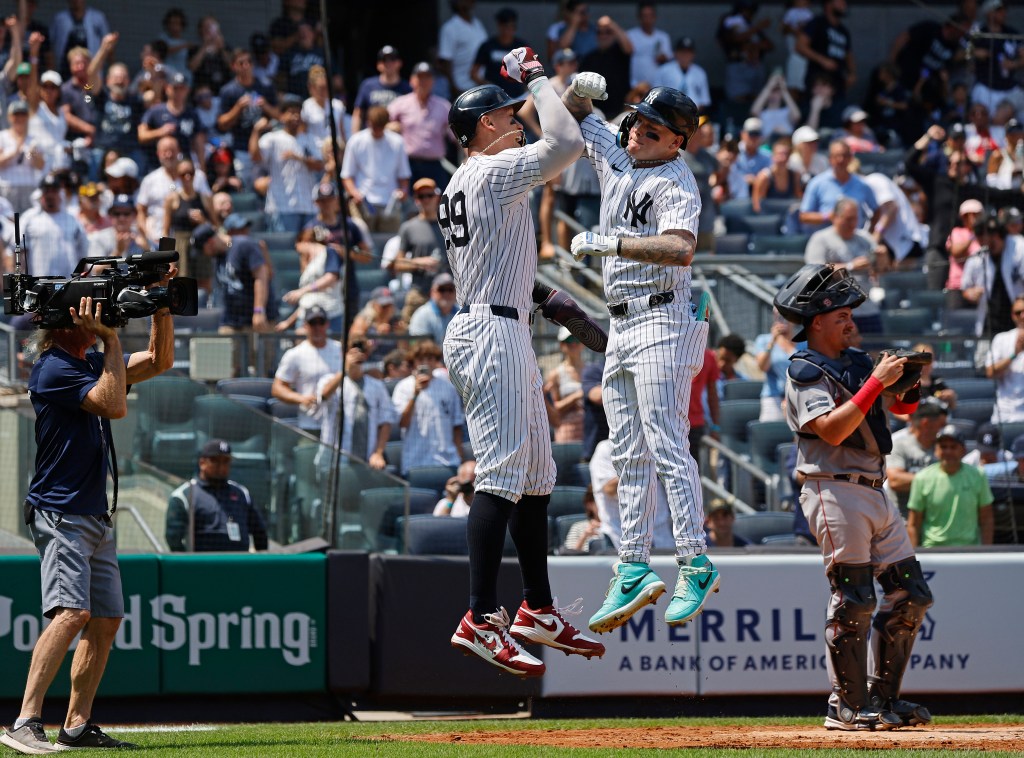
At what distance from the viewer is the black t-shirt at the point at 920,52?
19859mm

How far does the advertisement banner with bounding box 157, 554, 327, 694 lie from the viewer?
9.09 meters

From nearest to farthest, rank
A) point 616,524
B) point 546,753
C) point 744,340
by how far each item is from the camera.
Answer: point 546,753 < point 616,524 < point 744,340

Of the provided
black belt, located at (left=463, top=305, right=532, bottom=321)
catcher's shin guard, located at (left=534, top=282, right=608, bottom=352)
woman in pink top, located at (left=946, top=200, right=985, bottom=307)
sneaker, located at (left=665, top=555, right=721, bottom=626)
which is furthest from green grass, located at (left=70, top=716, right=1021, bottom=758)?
woman in pink top, located at (left=946, top=200, right=985, bottom=307)

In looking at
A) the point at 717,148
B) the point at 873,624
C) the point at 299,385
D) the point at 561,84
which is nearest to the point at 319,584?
the point at 299,385

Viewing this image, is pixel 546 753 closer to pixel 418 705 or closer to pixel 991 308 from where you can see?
pixel 418 705

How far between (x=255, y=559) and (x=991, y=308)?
6.63 metres

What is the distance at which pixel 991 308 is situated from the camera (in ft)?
42.2

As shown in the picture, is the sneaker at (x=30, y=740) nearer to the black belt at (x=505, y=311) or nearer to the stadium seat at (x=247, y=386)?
the black belt at (x=505, y=311)

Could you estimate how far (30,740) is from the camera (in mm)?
7125

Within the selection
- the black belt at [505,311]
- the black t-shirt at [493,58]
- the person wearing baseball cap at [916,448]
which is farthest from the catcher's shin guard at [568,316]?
the black t-shirt at [493,58]

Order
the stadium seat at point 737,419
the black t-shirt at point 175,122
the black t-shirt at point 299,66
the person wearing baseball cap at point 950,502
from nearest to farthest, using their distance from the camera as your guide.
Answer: the person wearing baseball cap at point 950,502, the stadium seat at point 737,419, the black t-shirt at point 175,122, the black t-shirt at point 299,66

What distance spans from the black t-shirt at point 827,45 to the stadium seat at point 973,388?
7.53m

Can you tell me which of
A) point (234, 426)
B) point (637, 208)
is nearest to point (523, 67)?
point (637, 208)

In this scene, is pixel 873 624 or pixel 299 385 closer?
pixel 873 624
